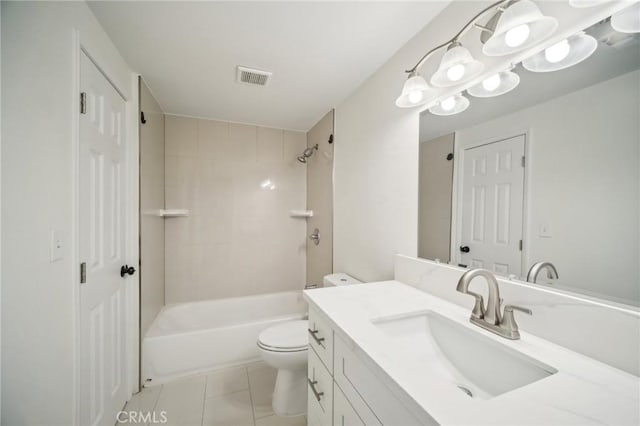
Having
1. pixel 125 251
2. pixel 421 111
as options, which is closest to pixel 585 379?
pixel 421 111

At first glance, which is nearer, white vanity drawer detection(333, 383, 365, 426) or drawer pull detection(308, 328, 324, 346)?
white vanity drawer detection(333, 383, 365, 426)

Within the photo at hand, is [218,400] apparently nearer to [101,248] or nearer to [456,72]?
[101,248]

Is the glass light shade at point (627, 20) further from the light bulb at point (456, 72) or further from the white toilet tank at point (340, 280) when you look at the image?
the white toilet tank at point (340, 280)

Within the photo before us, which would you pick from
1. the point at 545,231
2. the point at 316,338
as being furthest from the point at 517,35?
the point at 316,338

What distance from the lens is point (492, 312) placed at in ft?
2.71

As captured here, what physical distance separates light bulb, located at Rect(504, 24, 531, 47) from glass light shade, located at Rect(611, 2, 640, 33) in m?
0.19

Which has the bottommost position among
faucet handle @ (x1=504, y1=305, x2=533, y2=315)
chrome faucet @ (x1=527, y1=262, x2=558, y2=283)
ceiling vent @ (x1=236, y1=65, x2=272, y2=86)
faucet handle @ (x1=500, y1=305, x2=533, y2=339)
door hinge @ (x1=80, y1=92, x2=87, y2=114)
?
faucet handle @ (x1=500, y1=305, x2=533, y2=339)

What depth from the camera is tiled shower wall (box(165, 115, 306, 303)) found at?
252 cm

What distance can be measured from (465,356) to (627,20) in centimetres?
106

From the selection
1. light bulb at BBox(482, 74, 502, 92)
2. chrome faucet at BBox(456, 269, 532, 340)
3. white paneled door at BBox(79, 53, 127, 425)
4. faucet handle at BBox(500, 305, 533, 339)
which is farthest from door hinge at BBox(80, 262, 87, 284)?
light bulb at BBox(482, 74, 502, 92)

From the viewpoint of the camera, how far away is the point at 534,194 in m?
0.83

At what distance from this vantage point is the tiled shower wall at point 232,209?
2.52 meters

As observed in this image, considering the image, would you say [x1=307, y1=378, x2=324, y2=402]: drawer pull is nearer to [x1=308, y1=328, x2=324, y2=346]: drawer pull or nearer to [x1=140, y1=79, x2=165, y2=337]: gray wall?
[x1=308, y1=328, x2=324, y2=346]: drawer pull

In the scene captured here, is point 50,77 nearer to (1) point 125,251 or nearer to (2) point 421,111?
(1) point 125,251
